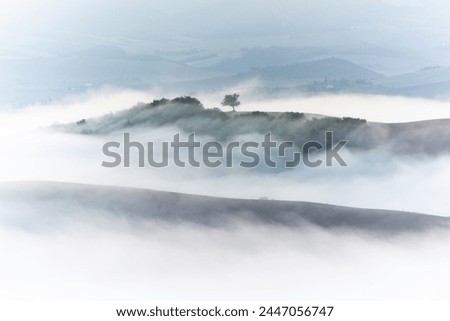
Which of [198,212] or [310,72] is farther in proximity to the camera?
[310,72]

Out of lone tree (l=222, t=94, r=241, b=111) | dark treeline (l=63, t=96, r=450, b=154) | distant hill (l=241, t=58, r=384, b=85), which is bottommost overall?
dark treeline (l=63, t=96, r=450, b=154)

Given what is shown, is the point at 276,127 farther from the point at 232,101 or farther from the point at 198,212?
the point at 198,212

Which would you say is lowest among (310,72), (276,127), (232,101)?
(276,127)

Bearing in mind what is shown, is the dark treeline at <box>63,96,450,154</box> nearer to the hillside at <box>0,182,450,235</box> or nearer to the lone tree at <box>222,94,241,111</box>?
the lone tree at <box>222,94,241,111</box>

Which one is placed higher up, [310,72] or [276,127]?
[310,72]

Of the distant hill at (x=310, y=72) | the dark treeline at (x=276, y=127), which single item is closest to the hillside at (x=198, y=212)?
the dark treeline at (x=276, y=127)

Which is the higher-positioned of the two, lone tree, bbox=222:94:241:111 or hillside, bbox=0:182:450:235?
lone tree, bbox=222:94:241:111

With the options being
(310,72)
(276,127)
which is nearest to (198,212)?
(276,127)

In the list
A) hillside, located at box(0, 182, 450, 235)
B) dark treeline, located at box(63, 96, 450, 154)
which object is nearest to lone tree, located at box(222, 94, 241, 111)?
dark treeline, located at box(63, 96, 450, 154)

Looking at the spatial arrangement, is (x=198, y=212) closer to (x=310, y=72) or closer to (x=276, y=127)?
(x=276, y=127)
